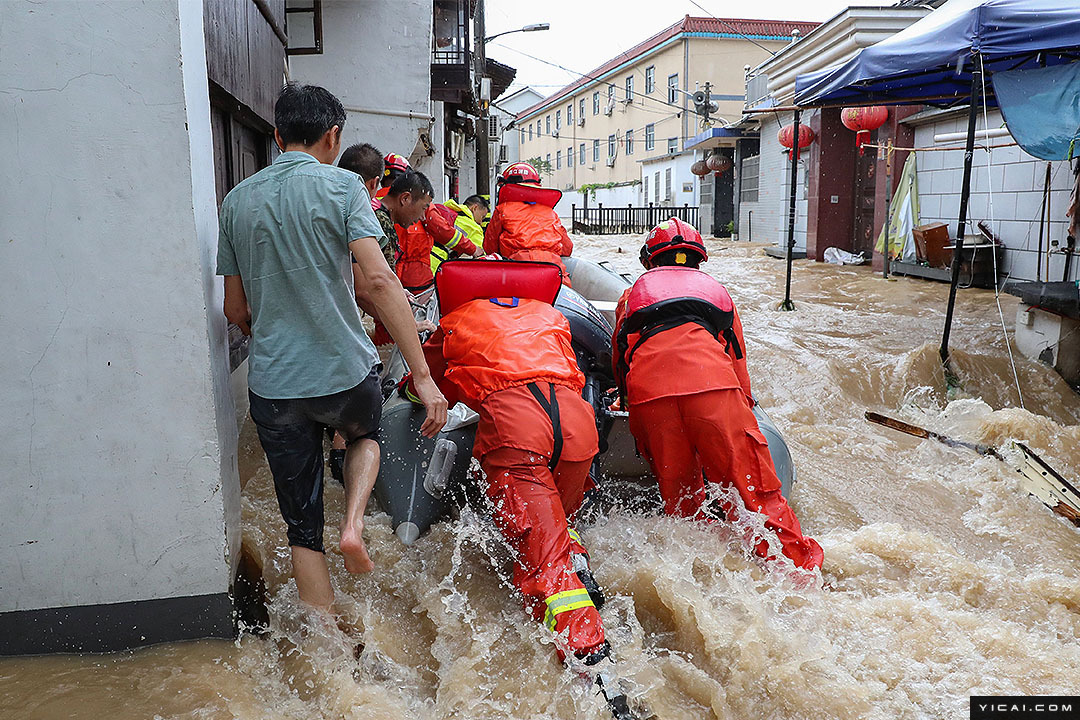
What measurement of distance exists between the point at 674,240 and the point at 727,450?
1.08m

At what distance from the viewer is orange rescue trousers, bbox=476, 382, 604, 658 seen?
8.45 feet

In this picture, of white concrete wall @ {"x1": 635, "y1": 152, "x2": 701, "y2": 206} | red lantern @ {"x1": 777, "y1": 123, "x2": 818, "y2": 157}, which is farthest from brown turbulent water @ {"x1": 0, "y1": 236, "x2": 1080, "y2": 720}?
white concrete wall @ {"x1": 635, "y1": 152, "x2": 701, "y2": 206}

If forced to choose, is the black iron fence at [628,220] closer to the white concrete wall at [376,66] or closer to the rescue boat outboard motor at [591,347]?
the white concrete wall at [376,66]

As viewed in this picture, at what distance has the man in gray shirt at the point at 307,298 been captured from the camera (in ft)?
7.91

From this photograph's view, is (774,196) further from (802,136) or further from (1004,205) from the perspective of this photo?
(1004,205)

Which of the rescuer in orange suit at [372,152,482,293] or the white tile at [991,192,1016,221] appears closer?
the rescuer in orange suit at [372,152,482,293]

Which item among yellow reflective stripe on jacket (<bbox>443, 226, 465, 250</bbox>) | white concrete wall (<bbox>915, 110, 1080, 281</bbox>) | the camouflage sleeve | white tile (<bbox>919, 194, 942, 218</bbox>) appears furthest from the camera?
white tile (<bbox>919, 194, 942, 218</bbox>)

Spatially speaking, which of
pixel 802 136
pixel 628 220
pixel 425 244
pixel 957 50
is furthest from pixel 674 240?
pixel 628 220

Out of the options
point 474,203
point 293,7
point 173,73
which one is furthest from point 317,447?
point 293,7

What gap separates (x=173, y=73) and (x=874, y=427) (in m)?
5.00

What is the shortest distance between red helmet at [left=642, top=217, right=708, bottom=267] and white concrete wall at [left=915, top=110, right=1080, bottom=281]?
6.16m

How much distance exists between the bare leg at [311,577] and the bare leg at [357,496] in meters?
0.12

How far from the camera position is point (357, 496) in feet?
8.39

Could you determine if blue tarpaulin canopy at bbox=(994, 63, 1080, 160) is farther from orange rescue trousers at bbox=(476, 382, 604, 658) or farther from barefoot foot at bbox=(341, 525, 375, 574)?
barefoot foot at bbox=(341, 525, 375, 574)
